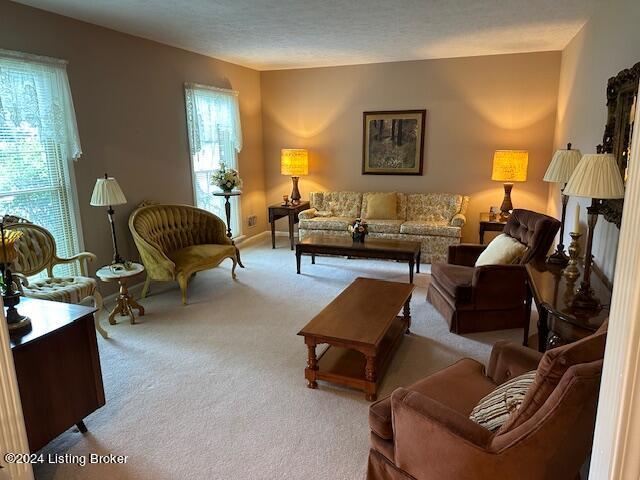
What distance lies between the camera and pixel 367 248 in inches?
188

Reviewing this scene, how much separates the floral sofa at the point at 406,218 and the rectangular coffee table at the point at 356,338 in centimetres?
231

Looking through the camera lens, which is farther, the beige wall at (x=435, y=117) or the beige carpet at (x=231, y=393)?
the beige wall at (x=435, y=117)

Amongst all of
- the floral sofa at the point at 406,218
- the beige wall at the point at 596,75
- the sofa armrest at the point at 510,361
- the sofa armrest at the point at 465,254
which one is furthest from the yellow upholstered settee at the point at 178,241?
the beige wall at the point at 596,75

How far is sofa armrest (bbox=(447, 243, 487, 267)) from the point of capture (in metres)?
4.11

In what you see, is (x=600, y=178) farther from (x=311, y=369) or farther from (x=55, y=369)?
(x=55, y=369)

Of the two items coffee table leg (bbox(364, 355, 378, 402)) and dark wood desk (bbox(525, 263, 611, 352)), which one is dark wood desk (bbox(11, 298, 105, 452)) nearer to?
coffee table leg (bbox(364, 355, 378, 402))

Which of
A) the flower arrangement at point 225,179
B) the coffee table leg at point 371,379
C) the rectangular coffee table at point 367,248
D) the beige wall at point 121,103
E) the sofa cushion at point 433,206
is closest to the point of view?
the coffee table leg at point 371,379

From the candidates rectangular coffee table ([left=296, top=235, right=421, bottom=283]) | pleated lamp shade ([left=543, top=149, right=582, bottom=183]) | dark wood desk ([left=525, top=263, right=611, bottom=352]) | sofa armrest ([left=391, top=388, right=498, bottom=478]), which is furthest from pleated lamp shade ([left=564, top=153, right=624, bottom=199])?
rectangular coffee table ([left=296, top=235, right=421, bottom=283])

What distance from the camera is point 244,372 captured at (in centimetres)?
293

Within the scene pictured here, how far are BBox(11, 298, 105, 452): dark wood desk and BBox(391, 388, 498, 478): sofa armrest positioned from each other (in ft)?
5.43

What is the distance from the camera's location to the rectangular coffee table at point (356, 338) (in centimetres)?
257

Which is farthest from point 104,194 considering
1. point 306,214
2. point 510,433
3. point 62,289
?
point 510,433

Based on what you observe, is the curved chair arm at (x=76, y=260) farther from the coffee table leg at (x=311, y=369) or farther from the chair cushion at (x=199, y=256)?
the coffee table leg at (x=311, y=369)

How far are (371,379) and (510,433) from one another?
1.28 metres
